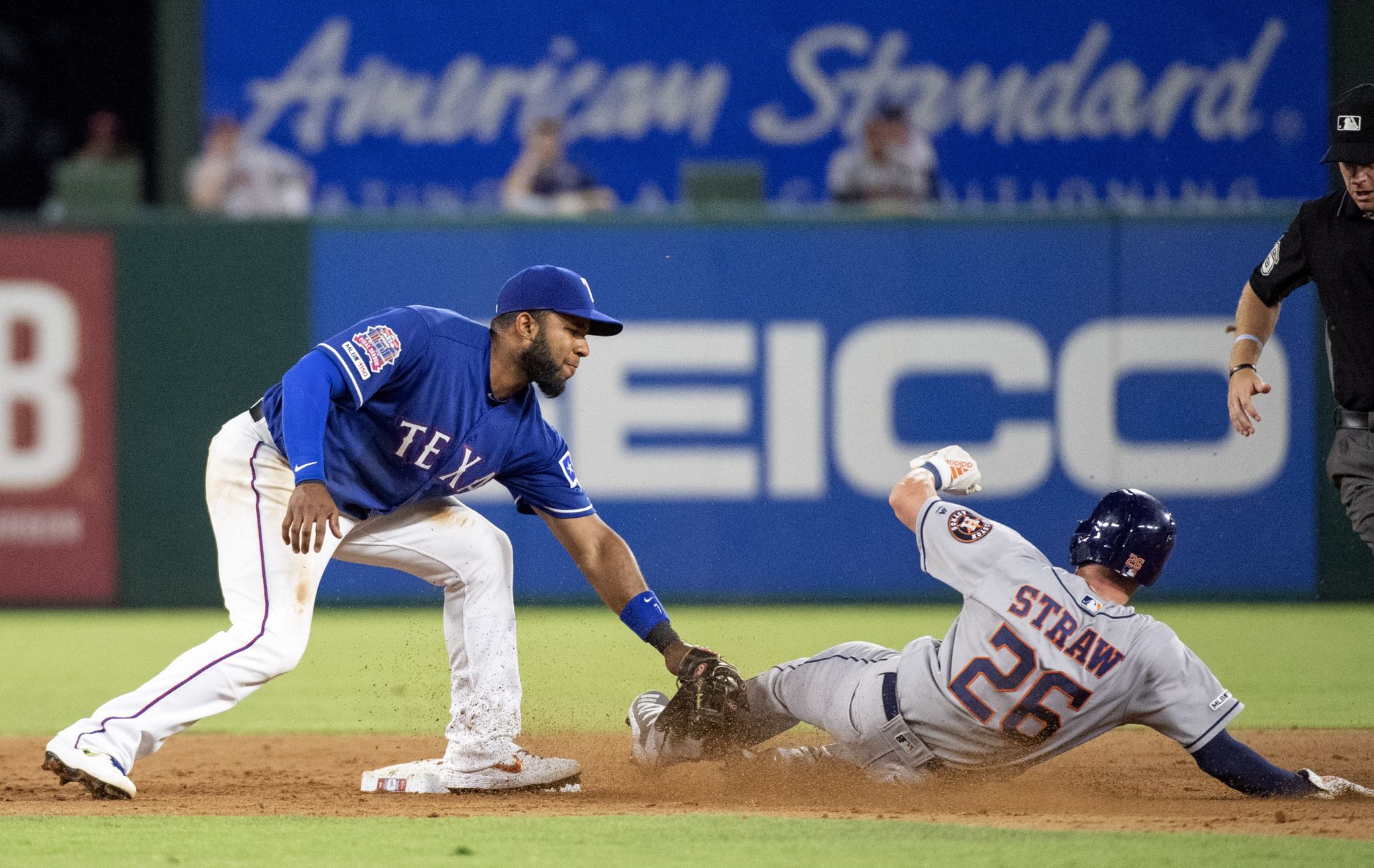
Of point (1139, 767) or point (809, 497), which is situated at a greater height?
point (809, 497)

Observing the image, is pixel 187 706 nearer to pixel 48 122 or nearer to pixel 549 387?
pixel 549 387

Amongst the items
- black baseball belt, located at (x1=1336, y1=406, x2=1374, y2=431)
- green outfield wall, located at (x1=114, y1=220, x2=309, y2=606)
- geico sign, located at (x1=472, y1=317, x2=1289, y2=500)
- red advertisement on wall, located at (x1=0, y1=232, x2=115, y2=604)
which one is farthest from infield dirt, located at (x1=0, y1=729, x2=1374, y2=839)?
red advertisement on wall, located at (x1=0, y1=232, x2=115, y2=604)

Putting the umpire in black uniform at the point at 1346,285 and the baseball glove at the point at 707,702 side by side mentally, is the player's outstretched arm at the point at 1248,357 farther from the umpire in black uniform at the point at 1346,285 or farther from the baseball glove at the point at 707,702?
the baseball glove at the point at 707,702

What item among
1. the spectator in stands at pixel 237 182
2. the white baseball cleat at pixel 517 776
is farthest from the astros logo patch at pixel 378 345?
the spectator in stands at pixel 237 182

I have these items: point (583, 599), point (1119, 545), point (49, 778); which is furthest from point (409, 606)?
point (1119, 545)

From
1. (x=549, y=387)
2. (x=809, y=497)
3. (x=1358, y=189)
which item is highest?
(x=1358, y=189)

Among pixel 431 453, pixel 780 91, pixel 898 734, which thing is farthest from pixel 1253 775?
pixel 780 91

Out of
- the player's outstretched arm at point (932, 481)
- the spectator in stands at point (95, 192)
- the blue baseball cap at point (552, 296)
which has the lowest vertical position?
the player's outstretched arm at point (932, 481)
